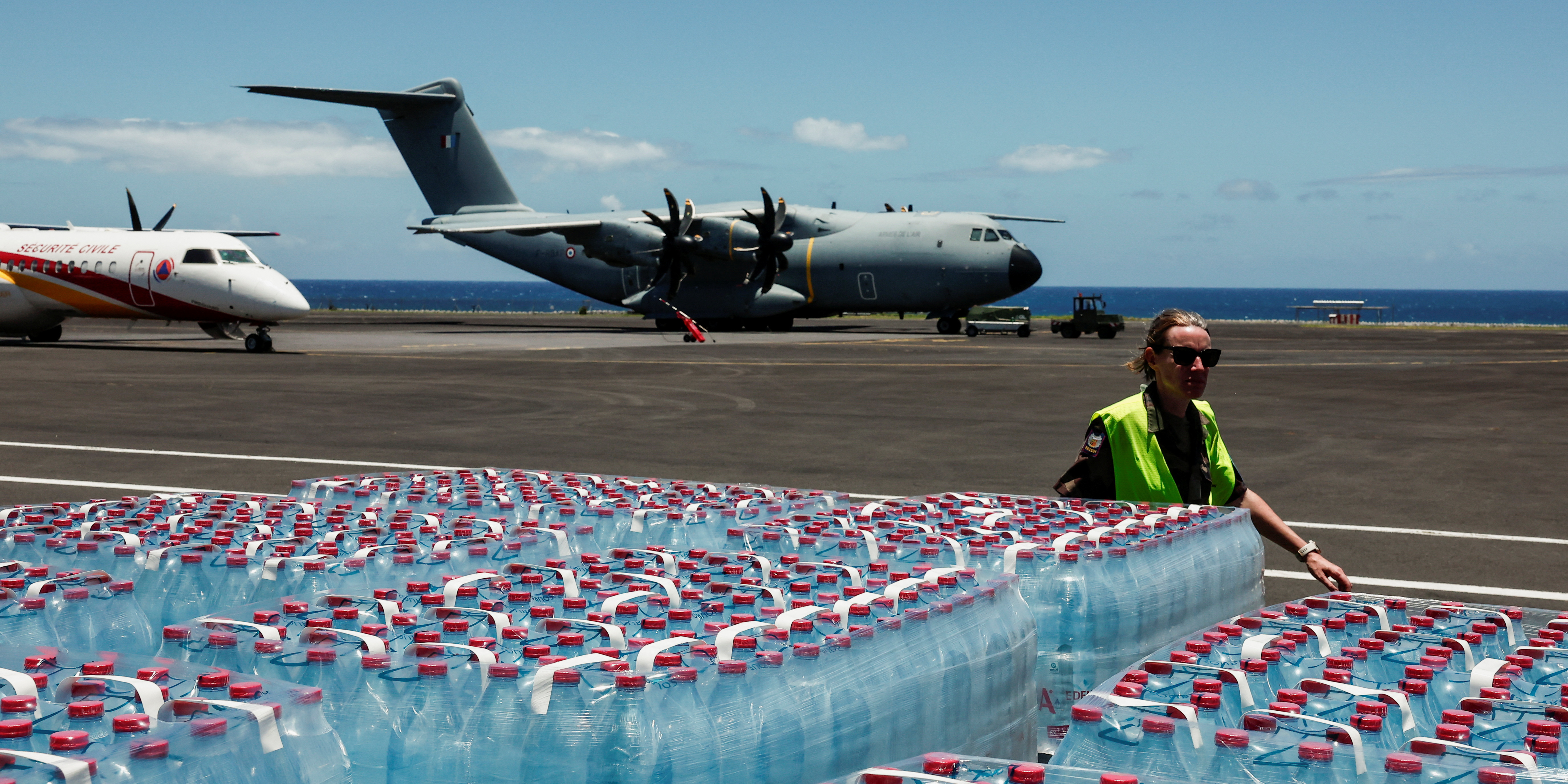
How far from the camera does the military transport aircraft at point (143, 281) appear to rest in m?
30.6

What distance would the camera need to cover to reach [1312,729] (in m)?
2.50

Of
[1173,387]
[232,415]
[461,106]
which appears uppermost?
[461,106]

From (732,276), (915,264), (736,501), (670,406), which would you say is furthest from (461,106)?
(736,501)

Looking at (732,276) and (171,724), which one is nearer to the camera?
(171,724)

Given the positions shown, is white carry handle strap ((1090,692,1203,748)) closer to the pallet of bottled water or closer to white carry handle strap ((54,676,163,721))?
the pallet of bottled water

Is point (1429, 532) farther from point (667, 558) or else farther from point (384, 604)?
point (384, 604)

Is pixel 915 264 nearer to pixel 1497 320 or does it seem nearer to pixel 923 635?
pixel 923 635

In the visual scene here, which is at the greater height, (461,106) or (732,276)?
(461,106)

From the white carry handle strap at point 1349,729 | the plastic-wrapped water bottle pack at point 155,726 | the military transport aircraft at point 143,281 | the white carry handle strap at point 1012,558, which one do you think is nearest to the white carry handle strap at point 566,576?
the plastic-wrapped water bottle pack at point 155,726

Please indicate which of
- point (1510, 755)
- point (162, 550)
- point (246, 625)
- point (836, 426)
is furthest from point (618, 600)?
point (836, 426)

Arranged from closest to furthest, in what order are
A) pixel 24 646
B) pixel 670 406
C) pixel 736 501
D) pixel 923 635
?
1. pixel 24 646
2. pixel 923 635
3. pixel 736 501
4. pixel 670 406

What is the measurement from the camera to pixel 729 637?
2898 millimetres

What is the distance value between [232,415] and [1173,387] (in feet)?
49.1

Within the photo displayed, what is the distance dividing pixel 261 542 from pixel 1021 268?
39.7 metres
